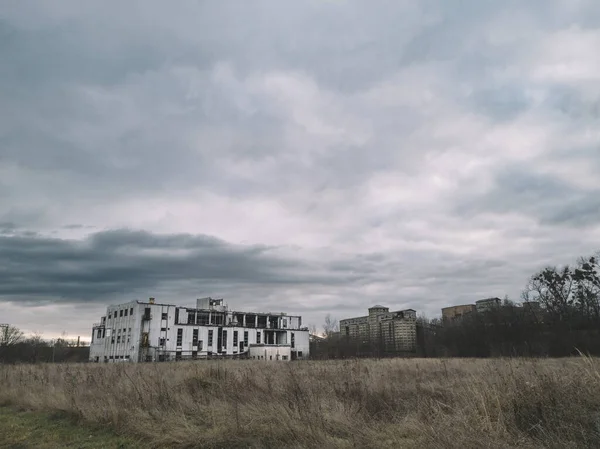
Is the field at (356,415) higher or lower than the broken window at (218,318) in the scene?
lower

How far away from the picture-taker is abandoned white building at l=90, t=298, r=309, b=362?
260ft

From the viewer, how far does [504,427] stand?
5.65 m

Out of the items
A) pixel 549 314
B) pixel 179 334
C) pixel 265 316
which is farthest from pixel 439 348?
pixel 179 334

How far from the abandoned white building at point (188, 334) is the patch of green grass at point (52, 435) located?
2796 inches

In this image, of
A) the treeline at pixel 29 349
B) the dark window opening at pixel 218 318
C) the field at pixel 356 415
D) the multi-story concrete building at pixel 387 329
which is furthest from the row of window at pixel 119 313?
the field at pixel 356 415

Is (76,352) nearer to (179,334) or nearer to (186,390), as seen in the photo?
(179,334)

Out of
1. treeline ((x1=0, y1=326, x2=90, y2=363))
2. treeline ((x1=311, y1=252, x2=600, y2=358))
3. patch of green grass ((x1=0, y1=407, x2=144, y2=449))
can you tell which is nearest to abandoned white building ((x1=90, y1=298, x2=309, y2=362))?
treeline ((x1=0, y1=326, x2=90, y2=363))

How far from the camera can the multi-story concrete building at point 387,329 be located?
4619 inches

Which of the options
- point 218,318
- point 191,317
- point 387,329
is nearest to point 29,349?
→ point 191,317

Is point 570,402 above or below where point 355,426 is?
above

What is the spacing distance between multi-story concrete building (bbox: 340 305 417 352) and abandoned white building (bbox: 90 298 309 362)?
2853cm

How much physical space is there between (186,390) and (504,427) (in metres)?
8.01

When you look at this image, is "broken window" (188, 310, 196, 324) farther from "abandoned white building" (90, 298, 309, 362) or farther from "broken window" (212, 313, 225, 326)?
"broken window" (212, 313, 225, 326)

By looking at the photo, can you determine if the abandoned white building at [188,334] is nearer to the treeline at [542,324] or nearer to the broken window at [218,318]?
the broken window at [218,318]
